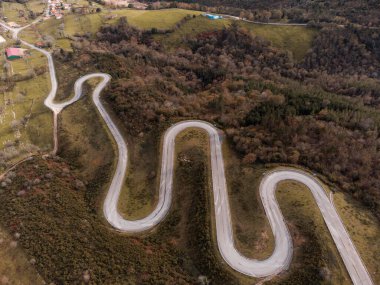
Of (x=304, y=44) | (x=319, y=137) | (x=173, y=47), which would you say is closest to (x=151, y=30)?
(x=173, y=47)

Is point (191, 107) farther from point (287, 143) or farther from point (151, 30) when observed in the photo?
point (151, 30)

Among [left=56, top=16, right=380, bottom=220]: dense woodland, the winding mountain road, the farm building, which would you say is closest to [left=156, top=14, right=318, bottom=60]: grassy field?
[left=56, top=16, right=380, bottom=220]: dense woodland

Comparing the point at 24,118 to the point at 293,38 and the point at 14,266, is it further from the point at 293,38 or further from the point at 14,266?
the point at 293,38

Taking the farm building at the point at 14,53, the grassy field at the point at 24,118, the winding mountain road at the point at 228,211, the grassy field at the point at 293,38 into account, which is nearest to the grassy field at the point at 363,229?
the winding mountain road at the point at 228,211

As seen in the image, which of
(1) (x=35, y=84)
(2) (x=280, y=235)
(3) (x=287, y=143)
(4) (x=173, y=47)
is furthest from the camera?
(4) (x=173, y=47)

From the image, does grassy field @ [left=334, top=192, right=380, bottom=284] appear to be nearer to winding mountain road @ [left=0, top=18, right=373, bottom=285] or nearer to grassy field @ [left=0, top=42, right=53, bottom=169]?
winding mountain road @ [left=0, top=18, right=373, bottom=285]

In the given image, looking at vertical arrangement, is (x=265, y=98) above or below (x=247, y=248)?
above
